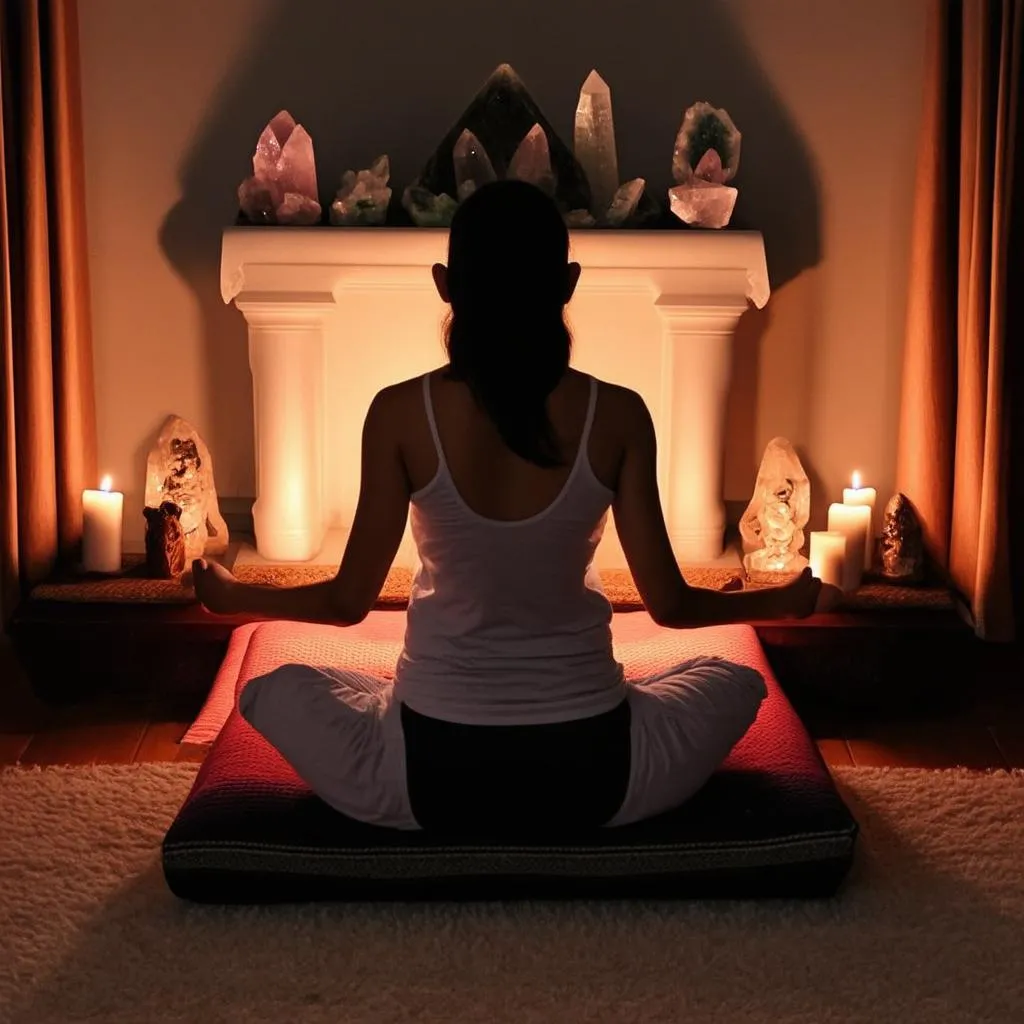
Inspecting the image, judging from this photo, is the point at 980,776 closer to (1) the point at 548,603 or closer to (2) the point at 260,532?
(1) the point at 548,603

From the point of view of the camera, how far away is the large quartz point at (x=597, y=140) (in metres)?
2.98

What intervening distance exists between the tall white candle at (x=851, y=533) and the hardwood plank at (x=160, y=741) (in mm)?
1189

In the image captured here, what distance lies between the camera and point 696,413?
3076 mm

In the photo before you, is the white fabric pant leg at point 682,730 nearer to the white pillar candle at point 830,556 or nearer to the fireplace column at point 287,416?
the white pillar candle at point 830,556

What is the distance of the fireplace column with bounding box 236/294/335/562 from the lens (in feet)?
9.91

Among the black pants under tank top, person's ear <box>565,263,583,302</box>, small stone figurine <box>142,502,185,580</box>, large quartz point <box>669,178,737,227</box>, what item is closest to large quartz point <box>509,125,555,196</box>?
large quartz point <box>669,178,737,227</box>

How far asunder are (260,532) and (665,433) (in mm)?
799

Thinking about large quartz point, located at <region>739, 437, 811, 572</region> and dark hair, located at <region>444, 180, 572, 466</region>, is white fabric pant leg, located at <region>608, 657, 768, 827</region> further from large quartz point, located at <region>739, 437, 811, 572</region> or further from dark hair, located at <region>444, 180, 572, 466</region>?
large quartz point, located at <region>739, 437, 811, 572</region>

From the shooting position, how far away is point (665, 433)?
316 centimetres

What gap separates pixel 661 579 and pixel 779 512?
1046 millimetres

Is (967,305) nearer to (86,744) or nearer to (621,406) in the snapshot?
(621,406)

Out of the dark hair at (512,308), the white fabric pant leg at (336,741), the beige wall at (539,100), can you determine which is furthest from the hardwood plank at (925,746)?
the dark hair at (512,308)

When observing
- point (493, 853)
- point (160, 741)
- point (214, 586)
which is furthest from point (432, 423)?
point (160, 741)

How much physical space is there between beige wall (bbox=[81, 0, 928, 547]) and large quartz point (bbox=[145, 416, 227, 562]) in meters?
0.28
